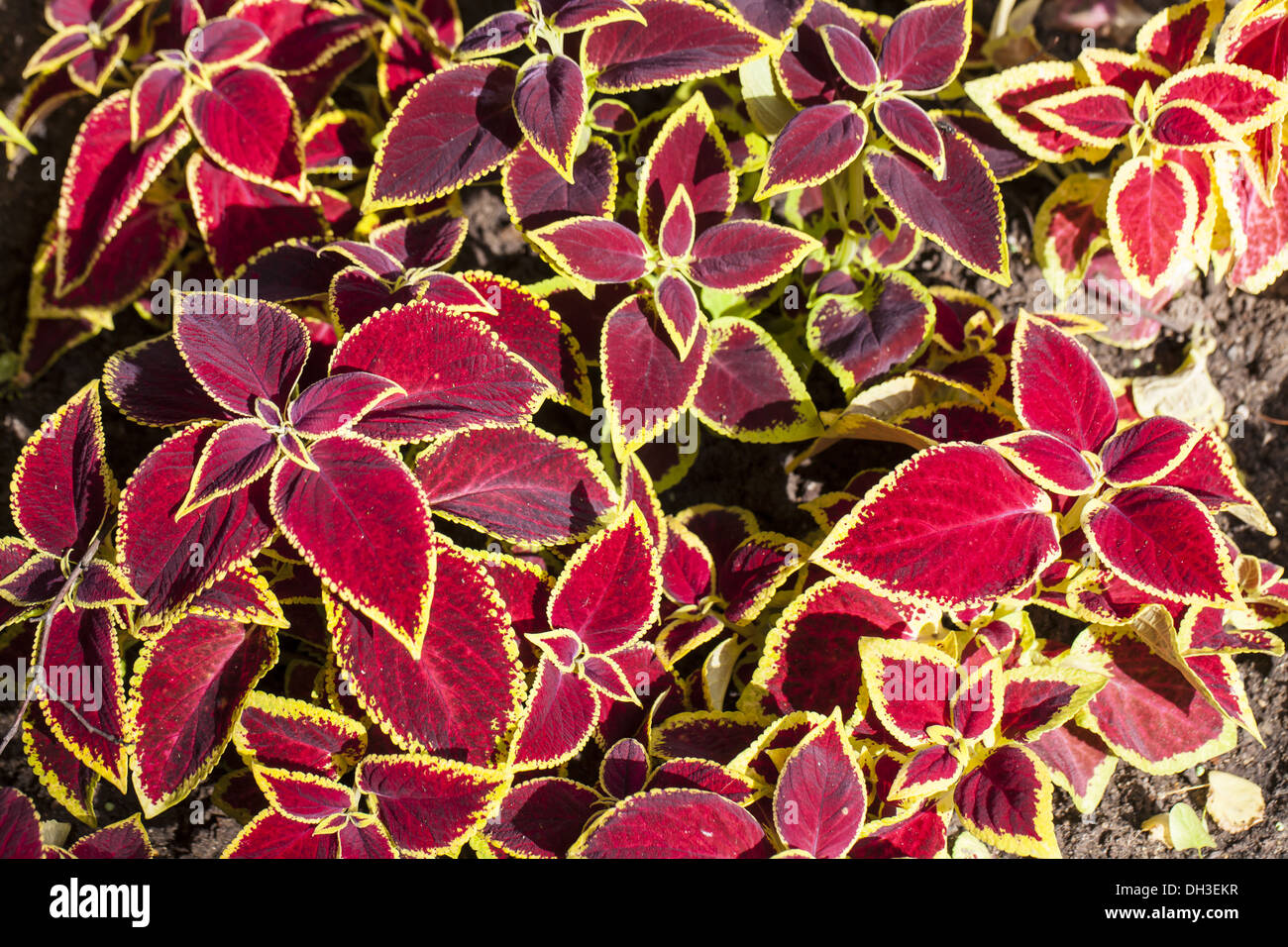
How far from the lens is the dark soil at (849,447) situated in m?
1.60

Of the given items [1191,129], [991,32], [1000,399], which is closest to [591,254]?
[1000,399]

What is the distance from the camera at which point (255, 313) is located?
1147 millimetres

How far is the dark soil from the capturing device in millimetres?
1604

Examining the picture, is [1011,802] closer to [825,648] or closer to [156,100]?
[825,648]

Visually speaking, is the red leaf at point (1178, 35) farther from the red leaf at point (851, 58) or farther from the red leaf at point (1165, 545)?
the red leaf at point (1165, 545)

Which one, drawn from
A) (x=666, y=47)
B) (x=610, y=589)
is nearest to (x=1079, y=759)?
(x=610, y=589)

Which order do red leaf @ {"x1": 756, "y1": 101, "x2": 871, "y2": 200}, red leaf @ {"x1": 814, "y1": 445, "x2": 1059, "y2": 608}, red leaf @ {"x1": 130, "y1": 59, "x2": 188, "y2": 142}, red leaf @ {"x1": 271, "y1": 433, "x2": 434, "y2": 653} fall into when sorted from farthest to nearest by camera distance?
red leaf @ {"x1": 130, "y1": 59, "x2": 188, "y2": 142}
red leaf @ {"x1": 756, "y1": 101, "x2": 871, "y2": 200}
red leaf @ {"x1": 814, "y1": 445, "x2": 1059, "y2": 608}
red leaf @ {"x1": 271, "y1": 433, "x2": 434, "y2": 653}

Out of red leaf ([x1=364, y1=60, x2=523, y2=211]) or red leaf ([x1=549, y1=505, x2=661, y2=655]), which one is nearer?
red leaf ([x1=549, y1=505, x2=661, y2=655])

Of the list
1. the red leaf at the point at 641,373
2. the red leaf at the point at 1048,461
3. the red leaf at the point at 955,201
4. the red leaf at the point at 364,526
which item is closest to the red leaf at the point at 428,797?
the red leaf at the point at 364,526

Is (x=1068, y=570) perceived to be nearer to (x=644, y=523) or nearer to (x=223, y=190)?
(x=644, y=523)

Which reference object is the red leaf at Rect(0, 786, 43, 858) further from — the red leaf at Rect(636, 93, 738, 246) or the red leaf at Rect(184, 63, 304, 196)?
the red leaf at Rect(636, 93, 738, 246)

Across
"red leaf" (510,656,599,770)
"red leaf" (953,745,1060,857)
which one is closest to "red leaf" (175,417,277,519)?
"red leaf" (510,656,599,770)

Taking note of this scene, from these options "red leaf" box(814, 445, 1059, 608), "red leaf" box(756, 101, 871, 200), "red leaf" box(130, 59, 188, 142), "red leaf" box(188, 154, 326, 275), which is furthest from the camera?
"red leaf" box(188, 154, 326, 275)

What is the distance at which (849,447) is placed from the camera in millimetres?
1816
